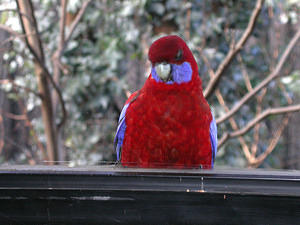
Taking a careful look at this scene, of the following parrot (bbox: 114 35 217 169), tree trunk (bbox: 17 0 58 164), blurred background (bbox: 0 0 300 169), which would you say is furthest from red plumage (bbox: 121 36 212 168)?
blurred background (bbox: 0 0 300 169)

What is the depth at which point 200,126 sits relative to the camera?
1461mm

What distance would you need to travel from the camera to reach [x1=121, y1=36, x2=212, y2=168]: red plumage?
1432 mm

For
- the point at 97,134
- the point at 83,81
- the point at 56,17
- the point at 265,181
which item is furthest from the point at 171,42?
the point at 56,17

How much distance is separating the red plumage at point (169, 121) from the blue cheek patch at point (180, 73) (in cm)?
1

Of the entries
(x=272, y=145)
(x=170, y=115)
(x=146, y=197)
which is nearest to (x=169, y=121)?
(x=170, y=115)

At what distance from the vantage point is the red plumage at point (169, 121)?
1.43 m

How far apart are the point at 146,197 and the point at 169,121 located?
0.81m

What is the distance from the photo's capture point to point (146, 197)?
63 centimetres

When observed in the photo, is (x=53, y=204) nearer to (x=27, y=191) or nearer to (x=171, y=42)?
(x=27, y=191)

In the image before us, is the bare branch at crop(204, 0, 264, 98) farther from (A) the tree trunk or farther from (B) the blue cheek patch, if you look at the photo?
(A) the tree trunk

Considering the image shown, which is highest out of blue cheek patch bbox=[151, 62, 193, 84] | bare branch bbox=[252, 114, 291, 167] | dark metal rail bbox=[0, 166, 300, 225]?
blue cheek patch bbox=[151, 62, 193, 84]

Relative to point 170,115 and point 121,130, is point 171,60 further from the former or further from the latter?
point 121,130

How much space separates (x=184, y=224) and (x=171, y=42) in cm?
92

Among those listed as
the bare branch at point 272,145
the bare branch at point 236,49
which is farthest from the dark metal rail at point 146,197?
the bare branch at point 272,145
